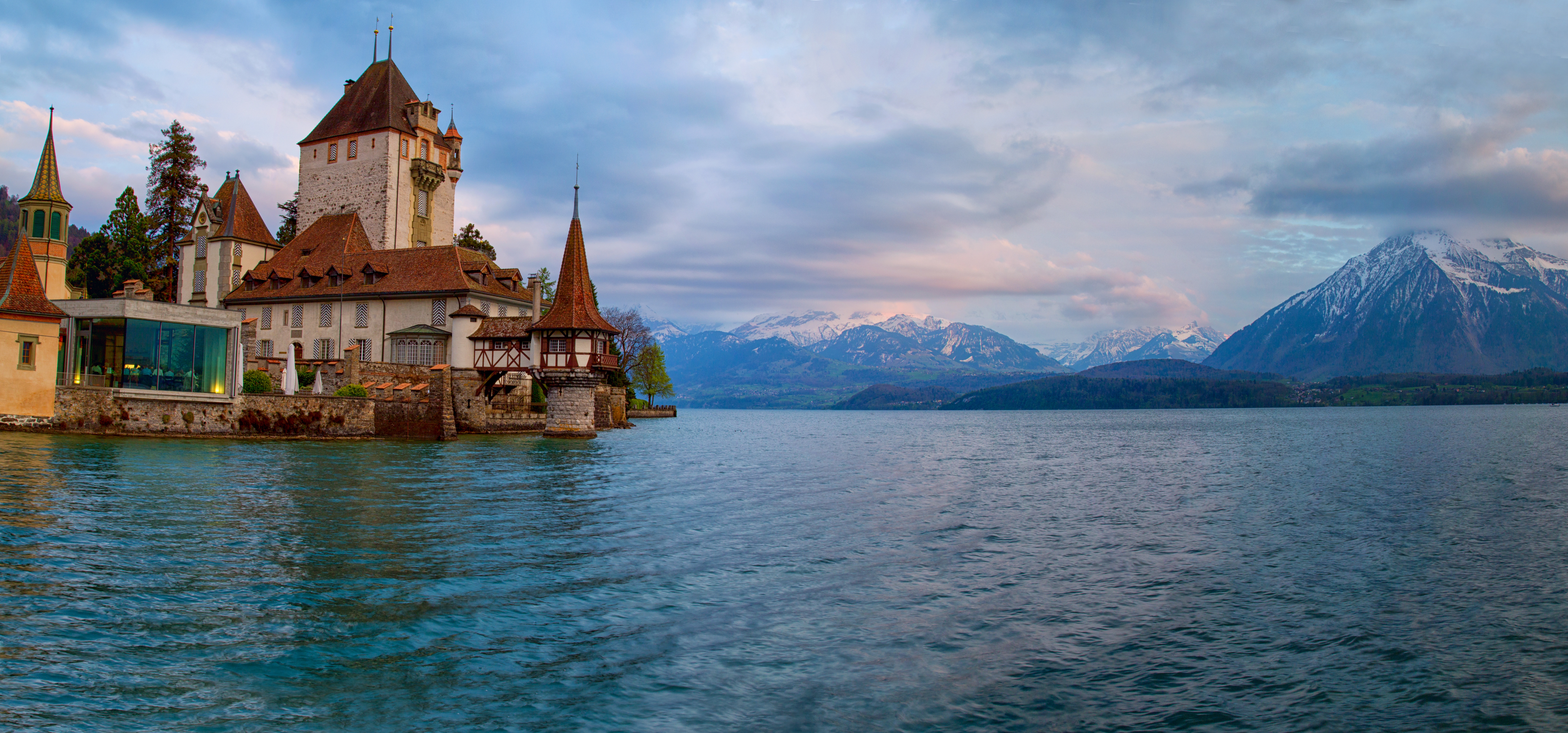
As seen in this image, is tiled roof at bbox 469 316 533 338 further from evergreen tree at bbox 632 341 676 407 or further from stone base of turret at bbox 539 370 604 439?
evergreen tree at bbox 632 341 676 407

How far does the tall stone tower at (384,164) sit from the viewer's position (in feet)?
224

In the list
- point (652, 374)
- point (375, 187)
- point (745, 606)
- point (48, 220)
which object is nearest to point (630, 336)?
point (652, 374)

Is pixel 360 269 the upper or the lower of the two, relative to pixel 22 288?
upper

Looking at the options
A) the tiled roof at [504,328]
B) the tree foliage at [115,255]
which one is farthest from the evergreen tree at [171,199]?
the tiled roof at [504,328]

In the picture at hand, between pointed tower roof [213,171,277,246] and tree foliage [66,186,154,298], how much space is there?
8469 millimetres

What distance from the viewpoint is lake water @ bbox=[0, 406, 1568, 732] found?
360 inches

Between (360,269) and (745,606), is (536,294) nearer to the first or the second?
(360,269)

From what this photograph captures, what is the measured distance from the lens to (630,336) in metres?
98.6

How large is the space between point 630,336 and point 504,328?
43.5 meters

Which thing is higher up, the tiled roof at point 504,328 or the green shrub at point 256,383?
the tiled roof at point 504,328

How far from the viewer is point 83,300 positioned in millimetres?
39688

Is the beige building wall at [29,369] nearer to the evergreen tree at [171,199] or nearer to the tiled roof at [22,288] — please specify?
the tiled roof at [22,288]

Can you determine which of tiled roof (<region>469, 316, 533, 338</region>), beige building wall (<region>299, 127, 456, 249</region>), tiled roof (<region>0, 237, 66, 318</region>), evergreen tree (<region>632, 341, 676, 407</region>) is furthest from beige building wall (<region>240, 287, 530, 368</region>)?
evergreen tree (<region>632, 341, 676, 407</region>)

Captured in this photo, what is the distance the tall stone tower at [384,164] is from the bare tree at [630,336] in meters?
24.4
